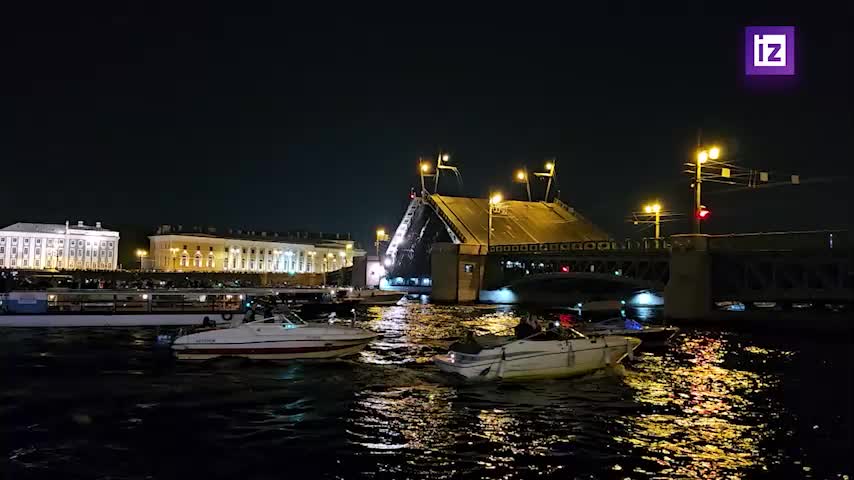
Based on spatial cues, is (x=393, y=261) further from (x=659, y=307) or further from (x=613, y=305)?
(x=613, y=305)

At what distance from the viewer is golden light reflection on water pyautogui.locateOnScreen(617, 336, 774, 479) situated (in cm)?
1564

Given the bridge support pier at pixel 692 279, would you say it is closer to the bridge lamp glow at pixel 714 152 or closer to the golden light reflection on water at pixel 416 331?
the bridge lamp glow at pixel 714 152

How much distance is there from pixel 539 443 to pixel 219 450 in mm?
7510

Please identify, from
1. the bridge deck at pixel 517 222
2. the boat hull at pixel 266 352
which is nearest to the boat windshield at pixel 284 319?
the boat hull at pixel 266 352

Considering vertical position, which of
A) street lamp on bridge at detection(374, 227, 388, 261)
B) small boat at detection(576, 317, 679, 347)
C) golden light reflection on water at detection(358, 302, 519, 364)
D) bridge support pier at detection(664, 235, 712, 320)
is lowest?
golden light reflection on water at detection(358, 302, 519, 364)

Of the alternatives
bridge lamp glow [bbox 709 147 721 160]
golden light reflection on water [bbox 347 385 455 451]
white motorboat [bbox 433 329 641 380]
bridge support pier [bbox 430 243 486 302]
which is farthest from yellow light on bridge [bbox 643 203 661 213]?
golden light reflection on water [bbox 347 385 455 451]

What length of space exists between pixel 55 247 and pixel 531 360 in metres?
188

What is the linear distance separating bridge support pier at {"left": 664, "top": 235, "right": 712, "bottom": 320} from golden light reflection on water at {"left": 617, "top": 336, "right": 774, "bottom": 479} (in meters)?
25.1

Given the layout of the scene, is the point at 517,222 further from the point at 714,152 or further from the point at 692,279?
the point at 714,152

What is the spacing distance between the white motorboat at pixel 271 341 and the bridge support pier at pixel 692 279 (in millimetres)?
36786

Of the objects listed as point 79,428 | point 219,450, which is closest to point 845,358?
point 219,450

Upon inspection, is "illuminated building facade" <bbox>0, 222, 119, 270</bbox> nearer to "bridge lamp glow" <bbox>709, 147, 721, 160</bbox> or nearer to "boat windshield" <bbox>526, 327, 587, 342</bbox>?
"bridge lamp glow" <bbox>709, 147, 721, 160</bbox>

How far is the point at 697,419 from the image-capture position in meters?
20.2

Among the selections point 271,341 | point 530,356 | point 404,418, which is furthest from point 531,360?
point 271,341
